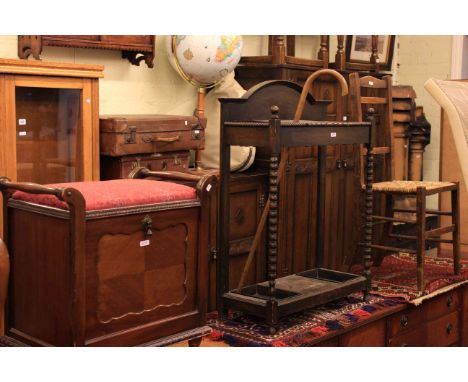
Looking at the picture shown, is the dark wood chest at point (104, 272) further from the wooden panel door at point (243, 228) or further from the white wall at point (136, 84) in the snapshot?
the white wall at point (136, 84)

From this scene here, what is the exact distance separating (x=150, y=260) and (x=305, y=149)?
2.32 meters

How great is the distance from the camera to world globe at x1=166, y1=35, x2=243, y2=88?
14.1 ft

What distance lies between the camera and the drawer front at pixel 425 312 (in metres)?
4.43

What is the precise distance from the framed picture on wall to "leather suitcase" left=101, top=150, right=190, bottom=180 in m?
2.51

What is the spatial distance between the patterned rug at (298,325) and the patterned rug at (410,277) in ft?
0.81

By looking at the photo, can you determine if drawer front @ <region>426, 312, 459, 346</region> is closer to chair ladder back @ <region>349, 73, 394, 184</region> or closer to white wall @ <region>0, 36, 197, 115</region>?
chair ladder back @ <region>349, 73, 394, 184</region>

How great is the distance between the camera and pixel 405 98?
6.09 metres

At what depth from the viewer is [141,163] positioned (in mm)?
3818

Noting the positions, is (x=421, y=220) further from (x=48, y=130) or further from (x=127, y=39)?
(x=48, y=130)

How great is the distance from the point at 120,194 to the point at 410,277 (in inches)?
108

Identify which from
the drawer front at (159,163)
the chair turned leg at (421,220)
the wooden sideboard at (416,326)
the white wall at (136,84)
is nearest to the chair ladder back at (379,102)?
the chair turned leg at (421,220)

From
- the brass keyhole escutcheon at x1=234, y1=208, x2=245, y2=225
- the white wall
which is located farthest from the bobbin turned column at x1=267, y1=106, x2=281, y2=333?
the white wall

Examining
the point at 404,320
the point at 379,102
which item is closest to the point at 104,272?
the point at 404,320

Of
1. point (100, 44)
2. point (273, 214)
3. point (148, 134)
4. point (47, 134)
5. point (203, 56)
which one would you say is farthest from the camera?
point (203, 56)
